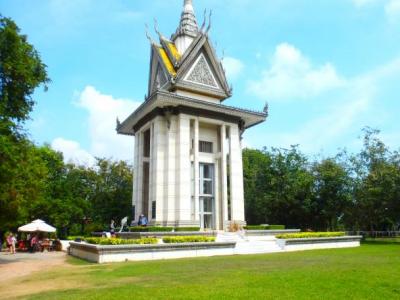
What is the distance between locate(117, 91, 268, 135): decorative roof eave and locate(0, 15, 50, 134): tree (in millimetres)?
12159

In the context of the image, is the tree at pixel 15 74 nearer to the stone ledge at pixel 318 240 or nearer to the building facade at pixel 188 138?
the building facade at pixel 188 138

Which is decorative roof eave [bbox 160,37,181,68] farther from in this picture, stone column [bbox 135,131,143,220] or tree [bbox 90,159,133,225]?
tree [bbox 90,159,133,225]

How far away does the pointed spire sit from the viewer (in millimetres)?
36031

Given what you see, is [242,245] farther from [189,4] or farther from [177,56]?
[189,4]

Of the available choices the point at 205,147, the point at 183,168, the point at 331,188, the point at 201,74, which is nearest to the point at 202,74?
the point at 201,74

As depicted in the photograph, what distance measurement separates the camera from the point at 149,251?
17.4 meters

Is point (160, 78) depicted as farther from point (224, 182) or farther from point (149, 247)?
point (149, 247)

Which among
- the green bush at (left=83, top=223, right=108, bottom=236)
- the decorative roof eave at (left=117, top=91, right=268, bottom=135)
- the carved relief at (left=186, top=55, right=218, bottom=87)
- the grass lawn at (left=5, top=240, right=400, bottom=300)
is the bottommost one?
the grass lawn at (left=5, top=240, right=400, bottom=300)

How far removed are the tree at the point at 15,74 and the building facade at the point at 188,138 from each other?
12.2m

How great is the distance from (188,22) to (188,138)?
1268 cm

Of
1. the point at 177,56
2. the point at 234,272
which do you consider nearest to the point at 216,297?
the point at 234,272

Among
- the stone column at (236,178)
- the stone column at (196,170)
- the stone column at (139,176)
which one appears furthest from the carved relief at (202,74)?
the stone column at (139,176)

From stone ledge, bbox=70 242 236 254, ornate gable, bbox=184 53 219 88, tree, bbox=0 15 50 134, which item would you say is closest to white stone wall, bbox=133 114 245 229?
ornate gable, bbox=184 53 219 88

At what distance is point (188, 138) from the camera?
30.6 metres
